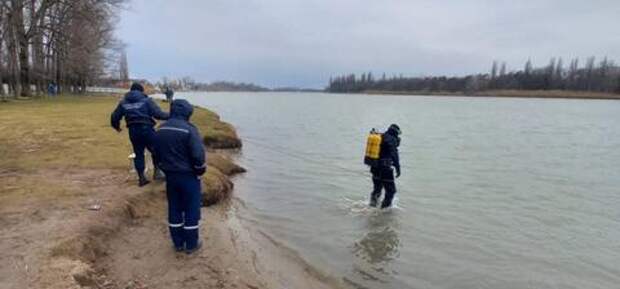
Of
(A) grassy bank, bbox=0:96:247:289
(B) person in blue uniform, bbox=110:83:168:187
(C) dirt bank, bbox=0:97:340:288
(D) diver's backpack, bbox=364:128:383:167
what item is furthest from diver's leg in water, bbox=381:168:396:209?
(B) person in blue uniform, bbox=110:83:168:187

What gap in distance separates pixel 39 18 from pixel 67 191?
3478cm

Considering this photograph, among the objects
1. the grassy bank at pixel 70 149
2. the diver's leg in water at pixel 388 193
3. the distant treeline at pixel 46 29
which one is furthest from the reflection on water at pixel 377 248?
the distant treeline at pixel 46 29

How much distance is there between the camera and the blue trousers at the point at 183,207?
20.9ft

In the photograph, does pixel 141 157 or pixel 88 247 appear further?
pixel 141 157

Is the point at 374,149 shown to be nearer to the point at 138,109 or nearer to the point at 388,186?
the point at 388,186

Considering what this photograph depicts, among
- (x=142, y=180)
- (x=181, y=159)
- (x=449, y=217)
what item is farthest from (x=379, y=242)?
(x=181, y=159)

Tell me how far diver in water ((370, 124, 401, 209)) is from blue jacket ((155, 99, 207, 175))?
6.24 meters

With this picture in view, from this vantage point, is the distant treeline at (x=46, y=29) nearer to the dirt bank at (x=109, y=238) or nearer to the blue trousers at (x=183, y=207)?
the dirt bank at (x=109, y=238)

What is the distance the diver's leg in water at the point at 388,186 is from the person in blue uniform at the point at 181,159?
633 cm

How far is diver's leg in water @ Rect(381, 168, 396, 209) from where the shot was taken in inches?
471

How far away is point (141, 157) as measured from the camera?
9422 millimetres

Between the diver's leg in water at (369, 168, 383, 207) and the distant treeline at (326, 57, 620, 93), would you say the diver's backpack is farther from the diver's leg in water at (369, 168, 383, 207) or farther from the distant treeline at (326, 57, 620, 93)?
the distant treeline at (326, 57, 620, 93)

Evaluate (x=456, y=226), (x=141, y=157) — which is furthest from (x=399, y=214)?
(x=141, y=157)

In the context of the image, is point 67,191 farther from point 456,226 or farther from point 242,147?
point 242,147
